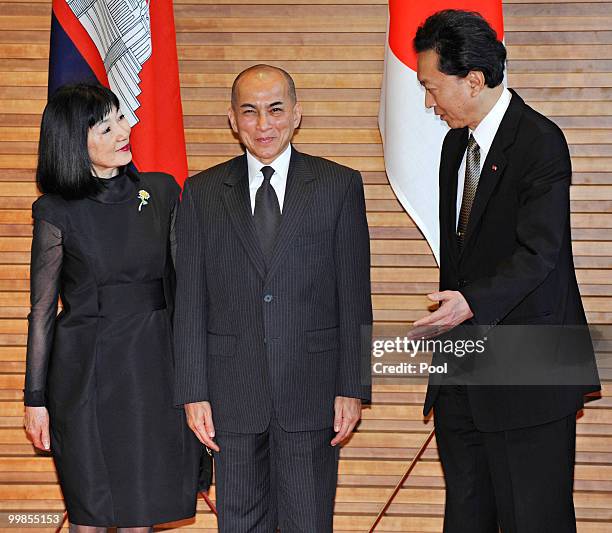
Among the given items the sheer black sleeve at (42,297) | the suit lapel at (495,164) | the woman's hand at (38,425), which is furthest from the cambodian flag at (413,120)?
the woman's hand at (38,425)

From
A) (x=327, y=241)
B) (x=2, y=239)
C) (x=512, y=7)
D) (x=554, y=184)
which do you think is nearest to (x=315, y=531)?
(x=327, y=241)

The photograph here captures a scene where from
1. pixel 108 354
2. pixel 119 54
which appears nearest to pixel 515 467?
pixel 108 354

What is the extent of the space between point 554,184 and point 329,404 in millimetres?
847

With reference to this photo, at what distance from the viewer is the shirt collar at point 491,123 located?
233cm

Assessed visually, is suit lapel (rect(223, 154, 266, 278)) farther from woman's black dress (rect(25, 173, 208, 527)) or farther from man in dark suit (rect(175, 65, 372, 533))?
woman's black dress (rect(25, 173, 208, 527))

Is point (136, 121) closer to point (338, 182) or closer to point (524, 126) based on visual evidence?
point (338, 182)

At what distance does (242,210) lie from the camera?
245cm

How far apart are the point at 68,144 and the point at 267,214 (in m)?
0.62

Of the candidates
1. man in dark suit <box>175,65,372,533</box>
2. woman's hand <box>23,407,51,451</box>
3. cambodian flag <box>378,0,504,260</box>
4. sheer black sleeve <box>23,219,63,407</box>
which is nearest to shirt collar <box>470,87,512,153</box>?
man in dark suit <box>175,65,372,533</box>

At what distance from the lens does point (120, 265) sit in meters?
2.59

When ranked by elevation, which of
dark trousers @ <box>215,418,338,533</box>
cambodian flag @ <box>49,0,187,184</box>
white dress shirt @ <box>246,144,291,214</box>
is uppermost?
cambodian flag @ <box>49,0,187,184</box>

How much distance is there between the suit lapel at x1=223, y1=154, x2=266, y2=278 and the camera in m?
2.40

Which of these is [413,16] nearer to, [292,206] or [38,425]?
[292,206]

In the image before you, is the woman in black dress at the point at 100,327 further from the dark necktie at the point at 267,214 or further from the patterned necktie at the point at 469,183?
the patterned necktie at the point at 469,183
